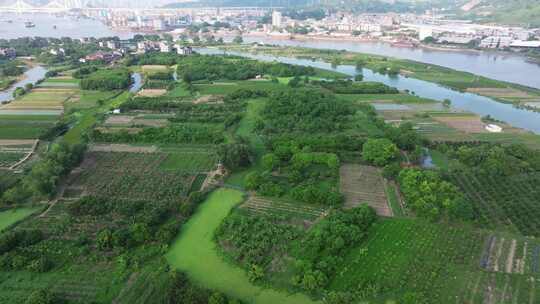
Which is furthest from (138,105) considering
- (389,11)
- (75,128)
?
(389,11)

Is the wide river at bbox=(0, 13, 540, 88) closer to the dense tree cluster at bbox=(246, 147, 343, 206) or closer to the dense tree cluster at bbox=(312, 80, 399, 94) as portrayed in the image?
the dense tree cluster at bbox=(312, 80, 399, 94)

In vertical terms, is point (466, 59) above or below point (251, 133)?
above

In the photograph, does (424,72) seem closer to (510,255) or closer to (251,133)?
(251,133)

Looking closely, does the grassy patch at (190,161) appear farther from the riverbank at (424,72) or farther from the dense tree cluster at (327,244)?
the riverbank at (424,72)

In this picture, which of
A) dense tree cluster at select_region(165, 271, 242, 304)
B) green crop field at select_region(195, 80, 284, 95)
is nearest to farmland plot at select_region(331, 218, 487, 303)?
dense tree cluster at select_region(165, 271, 242, 304)

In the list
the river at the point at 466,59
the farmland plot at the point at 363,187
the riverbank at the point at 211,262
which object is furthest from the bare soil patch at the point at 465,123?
the riverbank at the point at 211,262

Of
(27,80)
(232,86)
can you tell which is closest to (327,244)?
(232,86)
